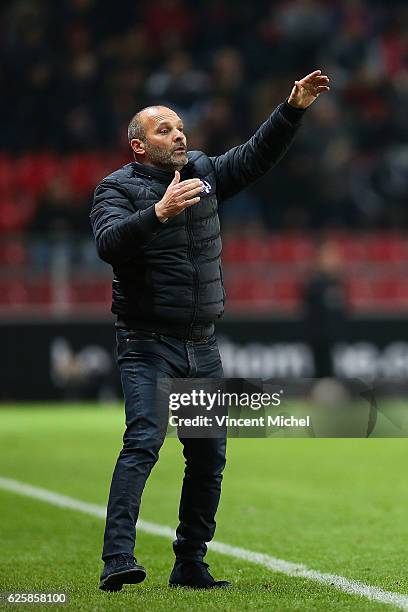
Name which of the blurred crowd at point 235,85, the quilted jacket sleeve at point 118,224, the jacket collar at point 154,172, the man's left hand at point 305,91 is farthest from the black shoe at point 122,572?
the blurred crowd at point 235,85

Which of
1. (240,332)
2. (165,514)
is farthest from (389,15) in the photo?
(165,514)

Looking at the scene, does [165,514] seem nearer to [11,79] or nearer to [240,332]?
[240,332]

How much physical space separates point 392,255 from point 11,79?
6143 mm

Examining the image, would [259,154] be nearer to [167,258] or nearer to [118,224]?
[167,258]

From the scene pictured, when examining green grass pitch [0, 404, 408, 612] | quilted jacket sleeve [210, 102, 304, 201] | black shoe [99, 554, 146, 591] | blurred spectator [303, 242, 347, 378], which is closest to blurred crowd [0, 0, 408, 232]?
blurred spectator [303, 242, 347, 378]

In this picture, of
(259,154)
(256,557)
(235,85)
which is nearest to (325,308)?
(235,85)

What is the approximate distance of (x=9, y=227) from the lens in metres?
17.1

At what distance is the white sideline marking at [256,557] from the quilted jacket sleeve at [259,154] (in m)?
1.66

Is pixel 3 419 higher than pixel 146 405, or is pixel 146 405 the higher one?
pixel 146 405

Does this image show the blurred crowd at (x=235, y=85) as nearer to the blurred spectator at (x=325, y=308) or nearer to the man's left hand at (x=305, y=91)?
the blurred spectator at (x=325, y=308)

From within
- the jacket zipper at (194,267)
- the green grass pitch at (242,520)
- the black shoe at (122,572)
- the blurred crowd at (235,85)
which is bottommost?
the green grass pitch at (242,520)

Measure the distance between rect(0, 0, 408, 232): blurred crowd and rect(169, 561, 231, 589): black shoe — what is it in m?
11.5

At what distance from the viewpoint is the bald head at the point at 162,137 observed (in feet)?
17.3

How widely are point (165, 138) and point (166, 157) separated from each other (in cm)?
8
